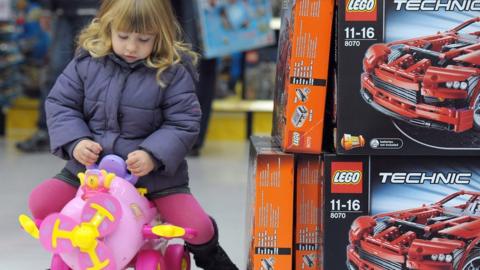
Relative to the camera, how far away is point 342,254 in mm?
1585

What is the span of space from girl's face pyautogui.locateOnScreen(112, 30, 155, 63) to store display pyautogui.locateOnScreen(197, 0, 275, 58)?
5.91ft

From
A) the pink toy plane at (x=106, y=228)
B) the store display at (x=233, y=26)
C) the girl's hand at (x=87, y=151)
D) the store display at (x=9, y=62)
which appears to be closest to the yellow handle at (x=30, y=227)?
the pink toy plane at (x=106, y=228)

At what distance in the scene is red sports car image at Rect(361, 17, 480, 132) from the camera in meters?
1.52

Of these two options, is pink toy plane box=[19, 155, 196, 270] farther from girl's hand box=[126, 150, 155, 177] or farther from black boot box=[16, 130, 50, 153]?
black boot box=[16, 130, 50, 153]

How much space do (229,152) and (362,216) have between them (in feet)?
7.25

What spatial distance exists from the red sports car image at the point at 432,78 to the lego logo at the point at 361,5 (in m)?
0.07

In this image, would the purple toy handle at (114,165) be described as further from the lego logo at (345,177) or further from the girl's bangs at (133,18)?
the lego logo at (345,177)

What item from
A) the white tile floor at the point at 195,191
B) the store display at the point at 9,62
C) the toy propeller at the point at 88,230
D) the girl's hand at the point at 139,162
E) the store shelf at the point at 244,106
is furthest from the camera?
the store shelf at the point at 244,106

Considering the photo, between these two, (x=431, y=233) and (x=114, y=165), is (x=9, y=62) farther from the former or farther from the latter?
(x=431, y=233)

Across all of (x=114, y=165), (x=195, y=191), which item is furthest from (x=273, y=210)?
(x=195, y=191)

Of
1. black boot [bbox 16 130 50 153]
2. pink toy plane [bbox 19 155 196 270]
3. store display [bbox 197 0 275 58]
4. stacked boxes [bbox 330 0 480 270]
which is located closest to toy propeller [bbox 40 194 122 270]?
pink toy plane [bbox 19 155 196 270]

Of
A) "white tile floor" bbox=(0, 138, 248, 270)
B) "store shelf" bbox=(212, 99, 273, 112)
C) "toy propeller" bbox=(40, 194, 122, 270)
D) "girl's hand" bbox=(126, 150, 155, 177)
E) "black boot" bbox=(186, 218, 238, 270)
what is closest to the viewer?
"toy propeller" bbox=(40, 194, 122, 270)

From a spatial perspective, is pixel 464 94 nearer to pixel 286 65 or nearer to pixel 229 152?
pixel 286 65

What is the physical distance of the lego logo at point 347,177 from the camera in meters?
1.55
